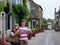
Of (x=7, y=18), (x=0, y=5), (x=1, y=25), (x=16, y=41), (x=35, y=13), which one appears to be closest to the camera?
(x=16, y=41)

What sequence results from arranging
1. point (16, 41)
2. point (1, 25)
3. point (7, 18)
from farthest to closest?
point (7, 18), point (1, 25), point (16, 41)

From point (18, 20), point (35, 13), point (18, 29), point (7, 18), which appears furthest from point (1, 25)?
point (35, 13)

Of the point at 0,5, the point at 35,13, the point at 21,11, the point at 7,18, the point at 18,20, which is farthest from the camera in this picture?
the point at 35,13

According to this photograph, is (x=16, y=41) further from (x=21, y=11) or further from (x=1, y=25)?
(x=21, y=11)

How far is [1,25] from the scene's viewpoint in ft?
90.6

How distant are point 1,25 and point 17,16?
7.38 m

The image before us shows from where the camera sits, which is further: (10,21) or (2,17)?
(10,21)

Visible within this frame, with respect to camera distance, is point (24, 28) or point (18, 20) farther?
point (18, 20)

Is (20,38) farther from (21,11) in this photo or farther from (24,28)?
(21,11)

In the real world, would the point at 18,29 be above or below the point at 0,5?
below

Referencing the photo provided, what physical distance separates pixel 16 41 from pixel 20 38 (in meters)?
0.72

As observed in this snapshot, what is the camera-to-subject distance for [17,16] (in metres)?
34.8

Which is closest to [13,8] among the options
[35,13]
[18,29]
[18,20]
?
[18,20]

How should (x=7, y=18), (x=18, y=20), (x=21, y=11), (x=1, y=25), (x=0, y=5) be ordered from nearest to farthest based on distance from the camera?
(x=0, y=5) < (x=1, y=25) < (x=7, y=18) < (x=21, y=11) < (x=18, y=20)
